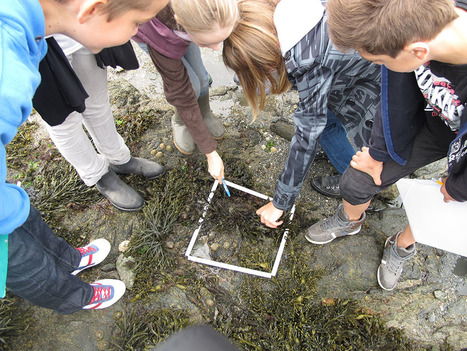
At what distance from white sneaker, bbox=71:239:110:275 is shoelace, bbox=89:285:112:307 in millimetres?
256

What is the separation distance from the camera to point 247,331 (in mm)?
2279

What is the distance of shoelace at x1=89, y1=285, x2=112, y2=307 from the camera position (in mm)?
2182

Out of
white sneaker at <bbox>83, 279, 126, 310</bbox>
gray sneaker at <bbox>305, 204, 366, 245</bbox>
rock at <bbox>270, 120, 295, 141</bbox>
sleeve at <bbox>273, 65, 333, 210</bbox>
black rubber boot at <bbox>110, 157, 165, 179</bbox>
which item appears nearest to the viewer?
sleeve at <bbox>273, 65, 333, 210</bbox>

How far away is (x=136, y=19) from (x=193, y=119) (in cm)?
109

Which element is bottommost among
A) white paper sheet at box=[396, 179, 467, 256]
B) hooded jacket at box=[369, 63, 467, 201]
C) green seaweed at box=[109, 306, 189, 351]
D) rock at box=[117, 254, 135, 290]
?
green seaweed at box=[109, 306, 189, 351]

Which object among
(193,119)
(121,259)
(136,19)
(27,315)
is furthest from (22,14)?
(27,315)

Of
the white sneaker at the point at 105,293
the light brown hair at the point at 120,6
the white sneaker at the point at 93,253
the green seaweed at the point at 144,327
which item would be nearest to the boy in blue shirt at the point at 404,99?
the light brown hair at the point at 120,6

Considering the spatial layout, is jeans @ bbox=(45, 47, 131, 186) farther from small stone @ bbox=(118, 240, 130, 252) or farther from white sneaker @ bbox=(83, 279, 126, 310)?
white sneaker @ bbox=(83, 279, 126, 310)

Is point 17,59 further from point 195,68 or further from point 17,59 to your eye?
point 195,68

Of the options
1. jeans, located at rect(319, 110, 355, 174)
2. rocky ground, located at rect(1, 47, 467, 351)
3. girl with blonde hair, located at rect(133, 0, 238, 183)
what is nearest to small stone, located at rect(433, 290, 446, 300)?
rocky ground, located at rect(1, 47, 467, 351)

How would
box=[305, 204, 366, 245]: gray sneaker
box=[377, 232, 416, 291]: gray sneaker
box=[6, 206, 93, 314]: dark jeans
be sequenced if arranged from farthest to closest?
box=[305, 204, 366, 245]: gray sneaker → box=[377, 232, 416, 291]: gray sneaker → box=[6, 206, 93, 314]: dark jeans

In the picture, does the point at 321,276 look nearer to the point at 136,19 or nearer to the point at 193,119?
the point at 193,119

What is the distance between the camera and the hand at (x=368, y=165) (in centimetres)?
212

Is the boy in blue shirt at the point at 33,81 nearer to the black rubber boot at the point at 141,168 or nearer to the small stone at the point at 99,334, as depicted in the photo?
the small stone at the point at 99,334
